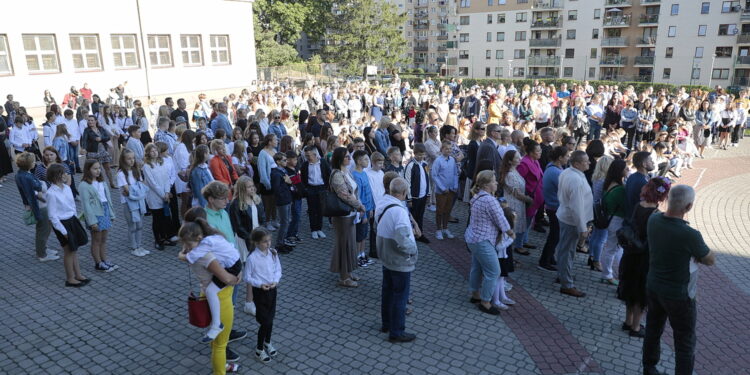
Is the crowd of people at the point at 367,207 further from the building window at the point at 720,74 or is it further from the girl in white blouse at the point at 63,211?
the building window at the point at 720,74

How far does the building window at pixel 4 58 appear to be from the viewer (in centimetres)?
2003

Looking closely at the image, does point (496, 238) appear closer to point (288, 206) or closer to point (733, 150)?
point (288, 206)

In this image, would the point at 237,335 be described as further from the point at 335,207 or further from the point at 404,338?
the point at 335,207

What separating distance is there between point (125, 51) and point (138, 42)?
76cm

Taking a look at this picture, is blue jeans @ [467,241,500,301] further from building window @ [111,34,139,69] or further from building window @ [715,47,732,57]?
building window @ [715,47,732,57]

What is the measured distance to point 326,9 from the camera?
58.9 metres

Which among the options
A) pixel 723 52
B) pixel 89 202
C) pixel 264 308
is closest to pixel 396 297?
pixel 264 308

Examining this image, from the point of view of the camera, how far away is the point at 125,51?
24.1 meters

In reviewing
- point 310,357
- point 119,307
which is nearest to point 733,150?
point 310,357

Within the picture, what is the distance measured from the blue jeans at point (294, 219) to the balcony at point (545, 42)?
2426 inches

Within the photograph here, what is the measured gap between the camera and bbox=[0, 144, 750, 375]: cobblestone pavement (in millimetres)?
5145

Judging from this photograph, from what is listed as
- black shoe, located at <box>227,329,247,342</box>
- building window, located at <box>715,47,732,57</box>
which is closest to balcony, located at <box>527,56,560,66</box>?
building window, located at <box>715,47,732,57</box>

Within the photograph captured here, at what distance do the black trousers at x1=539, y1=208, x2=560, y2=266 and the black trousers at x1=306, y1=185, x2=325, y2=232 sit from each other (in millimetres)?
3757

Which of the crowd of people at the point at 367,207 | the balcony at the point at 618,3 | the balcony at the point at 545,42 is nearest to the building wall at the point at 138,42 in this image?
the crowd of people at the point at 367,207
